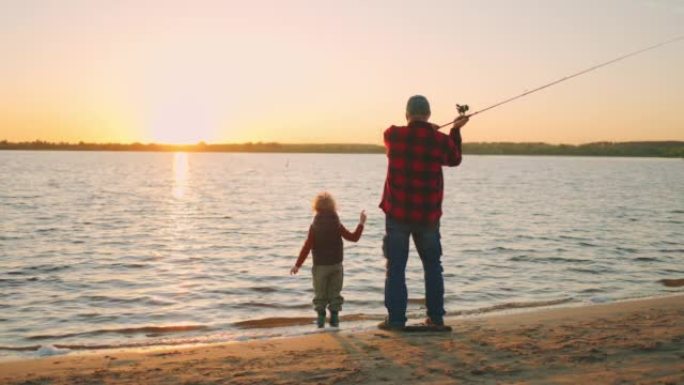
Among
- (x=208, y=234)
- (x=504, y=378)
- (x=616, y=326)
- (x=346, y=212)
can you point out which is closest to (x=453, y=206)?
(x=346, y=212)

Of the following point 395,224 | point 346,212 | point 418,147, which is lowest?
point 346,212

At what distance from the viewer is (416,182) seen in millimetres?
6742

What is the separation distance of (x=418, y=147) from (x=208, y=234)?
606 inches

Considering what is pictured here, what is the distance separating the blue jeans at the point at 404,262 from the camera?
6852 millimetres

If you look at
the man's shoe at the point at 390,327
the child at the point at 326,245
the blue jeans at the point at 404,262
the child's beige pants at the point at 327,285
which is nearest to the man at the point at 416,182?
the blue jeans at the point at 404,262

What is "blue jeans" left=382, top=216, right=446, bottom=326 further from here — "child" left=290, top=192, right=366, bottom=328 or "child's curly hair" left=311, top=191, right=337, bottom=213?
"child's curly hair" left=311, top=191, right=337, bottom=213

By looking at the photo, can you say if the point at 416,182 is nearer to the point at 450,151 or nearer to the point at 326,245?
the point at 450,151

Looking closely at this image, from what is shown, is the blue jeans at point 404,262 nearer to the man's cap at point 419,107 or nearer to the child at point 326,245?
the child at point 326,245

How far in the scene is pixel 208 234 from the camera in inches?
836

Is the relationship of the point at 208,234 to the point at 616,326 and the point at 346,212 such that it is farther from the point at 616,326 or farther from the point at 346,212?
the point at 616,326

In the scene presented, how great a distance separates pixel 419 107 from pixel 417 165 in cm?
56

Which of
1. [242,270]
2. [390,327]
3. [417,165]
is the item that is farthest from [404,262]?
[242,270]

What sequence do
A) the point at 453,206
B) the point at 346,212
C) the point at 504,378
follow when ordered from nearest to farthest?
the point at 504,378 < the point at 346,212 < the point at 453,206

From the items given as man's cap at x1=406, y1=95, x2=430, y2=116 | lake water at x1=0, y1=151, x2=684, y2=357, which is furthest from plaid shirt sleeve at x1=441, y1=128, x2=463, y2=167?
lake water at x1=0, y1=151, x2=684, y2=357
